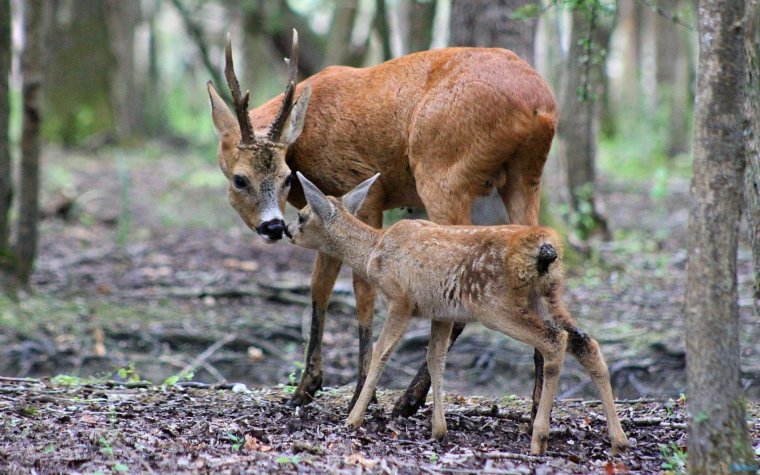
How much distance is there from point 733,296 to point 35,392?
15.7 feet

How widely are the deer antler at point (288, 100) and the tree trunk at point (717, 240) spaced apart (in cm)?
307

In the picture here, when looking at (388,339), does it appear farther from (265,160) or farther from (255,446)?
(265,160)

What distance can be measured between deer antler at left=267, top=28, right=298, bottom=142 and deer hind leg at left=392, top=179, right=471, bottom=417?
3.71ft

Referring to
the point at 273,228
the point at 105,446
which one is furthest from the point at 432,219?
the point at 105,446

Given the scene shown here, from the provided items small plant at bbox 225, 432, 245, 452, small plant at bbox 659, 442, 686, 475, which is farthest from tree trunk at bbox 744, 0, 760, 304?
small plant at bbox 225, 432, 245, 452

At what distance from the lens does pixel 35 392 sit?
675 centimetres

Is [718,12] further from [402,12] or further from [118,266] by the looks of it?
[402,12]

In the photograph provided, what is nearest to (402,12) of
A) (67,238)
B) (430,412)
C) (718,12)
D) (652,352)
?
(67,238)

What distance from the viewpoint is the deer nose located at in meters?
6.62

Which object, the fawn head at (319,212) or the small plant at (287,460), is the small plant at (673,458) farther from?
the fawn head at (319,212)

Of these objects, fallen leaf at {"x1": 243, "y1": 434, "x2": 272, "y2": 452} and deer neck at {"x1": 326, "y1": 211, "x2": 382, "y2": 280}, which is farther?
deer neck at {"x1": 326, "y1": 211, "x2": 382, "y2": 280}

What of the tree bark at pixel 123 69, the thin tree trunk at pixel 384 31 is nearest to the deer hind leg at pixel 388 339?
the thin tree trunk at pixel 384 31

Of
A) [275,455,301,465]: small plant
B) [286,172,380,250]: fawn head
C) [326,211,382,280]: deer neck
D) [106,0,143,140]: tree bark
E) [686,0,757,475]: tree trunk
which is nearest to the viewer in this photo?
[686,0,757,475]: tree trunk

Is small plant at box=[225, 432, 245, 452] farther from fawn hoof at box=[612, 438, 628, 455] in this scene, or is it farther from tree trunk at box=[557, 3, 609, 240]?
tree trunk at box=[557, 3, 609, 240]
